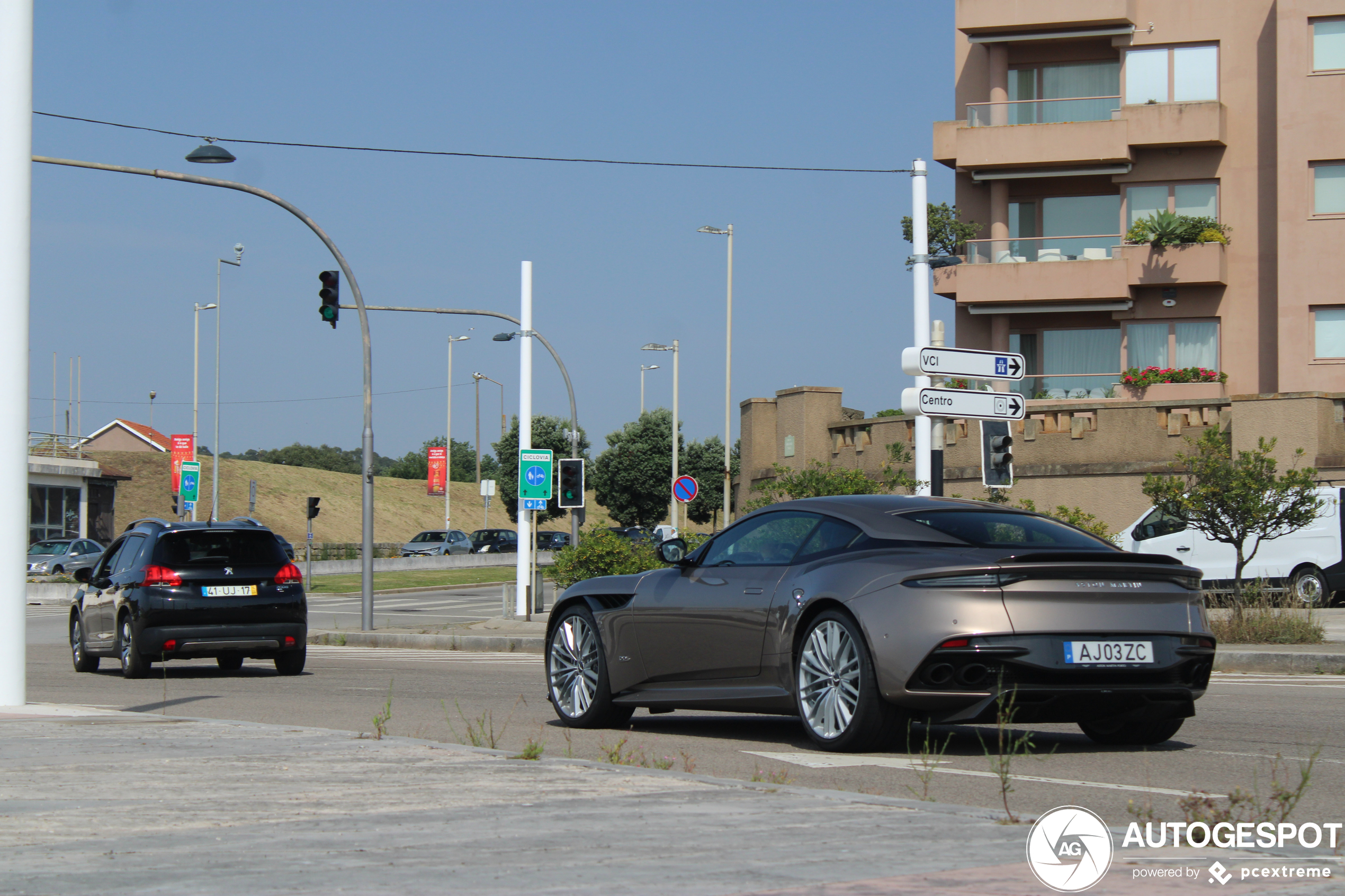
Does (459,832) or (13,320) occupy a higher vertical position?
(13,320)

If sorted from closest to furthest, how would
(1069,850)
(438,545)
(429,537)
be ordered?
(1069,850) → (438,545) → (429,537)

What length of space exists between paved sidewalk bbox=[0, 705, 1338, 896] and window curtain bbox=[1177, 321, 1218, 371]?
34.3 m

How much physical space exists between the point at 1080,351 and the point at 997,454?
22118 mm

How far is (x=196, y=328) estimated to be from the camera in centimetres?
6662

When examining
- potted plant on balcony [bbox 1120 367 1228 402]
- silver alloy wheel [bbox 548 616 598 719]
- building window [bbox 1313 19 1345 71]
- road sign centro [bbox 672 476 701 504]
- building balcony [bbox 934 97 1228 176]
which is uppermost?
building window [bbox 1313 19 1345 71]

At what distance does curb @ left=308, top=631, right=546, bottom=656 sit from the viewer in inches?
863

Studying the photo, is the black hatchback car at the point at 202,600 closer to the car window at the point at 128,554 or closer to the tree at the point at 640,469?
the car window at the point at 128,554

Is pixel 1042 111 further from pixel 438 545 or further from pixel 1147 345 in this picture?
pixel 438 545

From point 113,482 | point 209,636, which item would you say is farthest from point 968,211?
point 113,482

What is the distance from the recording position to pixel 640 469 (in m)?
91.0

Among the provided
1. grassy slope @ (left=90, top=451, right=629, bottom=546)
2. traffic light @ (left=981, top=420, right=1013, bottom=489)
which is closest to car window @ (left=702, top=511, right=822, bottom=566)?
traffic light @ (left=981, top=420, right=1013, bottom=489)

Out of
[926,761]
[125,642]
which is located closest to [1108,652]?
[926,761]

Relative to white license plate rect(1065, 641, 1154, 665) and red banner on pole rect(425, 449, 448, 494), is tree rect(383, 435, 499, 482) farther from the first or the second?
white license plate rect(1065, 641, 1154, 665)

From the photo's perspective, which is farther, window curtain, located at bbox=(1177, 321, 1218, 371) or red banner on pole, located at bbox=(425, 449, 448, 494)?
red banner on pole, located at bbox=(425, 449, 448, 494)
